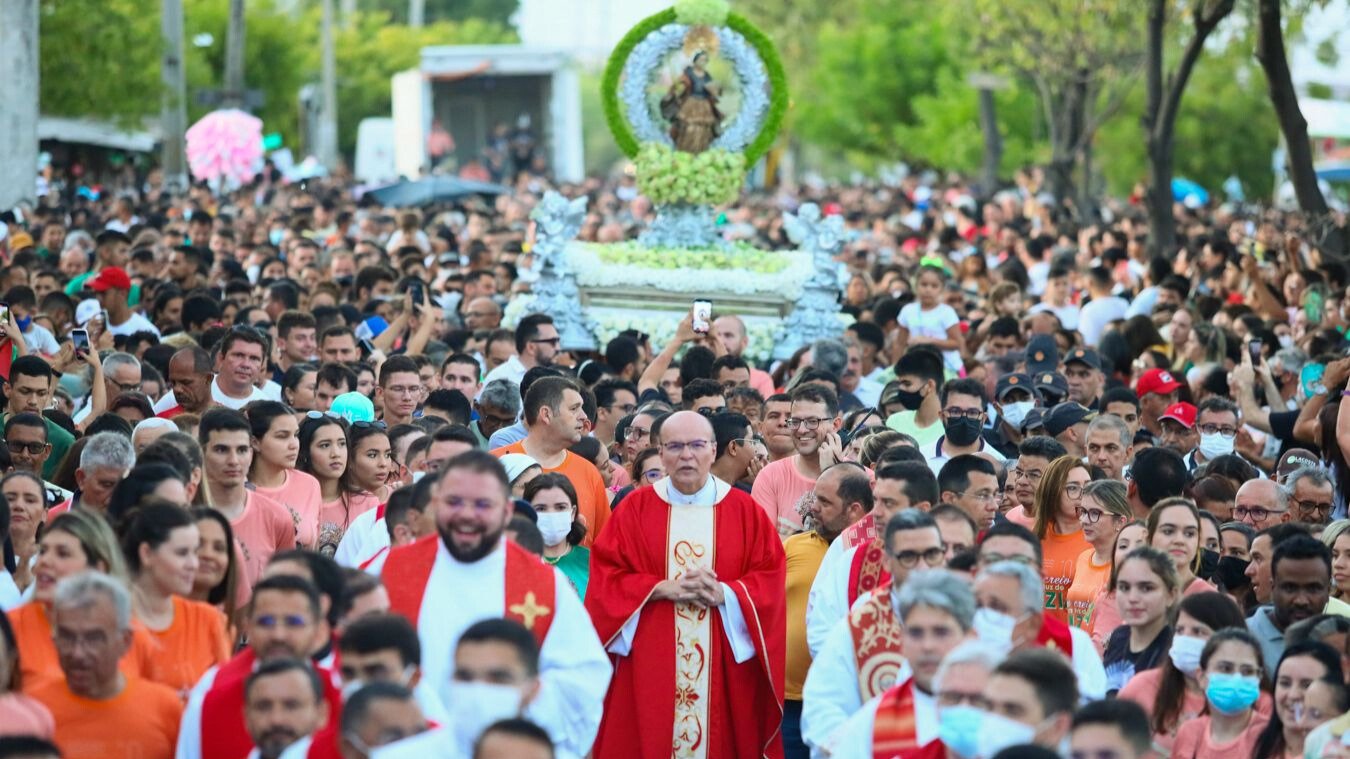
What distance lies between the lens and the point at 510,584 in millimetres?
6875

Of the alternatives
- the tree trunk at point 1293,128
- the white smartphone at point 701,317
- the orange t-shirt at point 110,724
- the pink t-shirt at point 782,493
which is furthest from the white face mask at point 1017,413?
the tree trunk at point 1293,128

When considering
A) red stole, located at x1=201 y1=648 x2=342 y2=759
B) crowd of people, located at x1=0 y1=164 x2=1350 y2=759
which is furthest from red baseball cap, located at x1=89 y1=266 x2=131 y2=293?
red stole, located at x1=201 y1=648 x2=342 y2=759

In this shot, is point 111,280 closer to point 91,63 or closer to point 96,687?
point 96,687

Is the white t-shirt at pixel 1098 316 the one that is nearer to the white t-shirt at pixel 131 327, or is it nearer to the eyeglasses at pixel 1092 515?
the white t-shirt at pixel 131 327

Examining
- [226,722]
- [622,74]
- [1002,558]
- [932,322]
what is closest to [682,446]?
[1002,558]

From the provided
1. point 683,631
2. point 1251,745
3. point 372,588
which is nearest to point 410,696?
point 372,588

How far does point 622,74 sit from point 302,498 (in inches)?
449

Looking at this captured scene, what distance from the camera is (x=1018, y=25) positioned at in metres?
32.2

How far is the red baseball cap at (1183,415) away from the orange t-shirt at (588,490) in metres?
3.46

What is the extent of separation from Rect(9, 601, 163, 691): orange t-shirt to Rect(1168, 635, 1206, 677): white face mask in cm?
317

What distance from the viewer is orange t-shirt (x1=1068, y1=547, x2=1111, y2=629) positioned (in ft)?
28.5

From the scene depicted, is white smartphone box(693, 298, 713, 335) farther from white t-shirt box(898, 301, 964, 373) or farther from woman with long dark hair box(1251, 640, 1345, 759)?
woman with long dark hair box(1251, 640, 1345, 759)

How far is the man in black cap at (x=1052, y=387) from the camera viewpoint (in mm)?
12805

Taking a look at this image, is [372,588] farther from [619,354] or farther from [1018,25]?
[1018,25]
